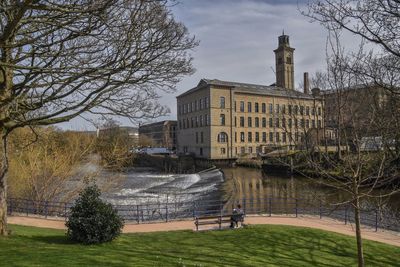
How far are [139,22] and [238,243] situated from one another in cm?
812

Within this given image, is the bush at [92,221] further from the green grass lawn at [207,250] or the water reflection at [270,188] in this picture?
the water reflection at [270,188]

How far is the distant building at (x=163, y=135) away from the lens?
109 m

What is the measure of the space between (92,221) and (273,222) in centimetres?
914

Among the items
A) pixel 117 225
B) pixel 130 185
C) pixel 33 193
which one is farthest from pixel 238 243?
pixel 130 185

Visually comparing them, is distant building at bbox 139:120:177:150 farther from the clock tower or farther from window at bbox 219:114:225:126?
the clock tower

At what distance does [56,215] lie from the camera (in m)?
20.6

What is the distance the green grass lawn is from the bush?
1.12ft

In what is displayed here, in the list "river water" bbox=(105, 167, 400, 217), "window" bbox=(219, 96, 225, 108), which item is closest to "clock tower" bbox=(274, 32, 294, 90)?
"window" bbox=(219, 96, 225, 108)

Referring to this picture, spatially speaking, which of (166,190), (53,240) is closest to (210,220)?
(53,240)

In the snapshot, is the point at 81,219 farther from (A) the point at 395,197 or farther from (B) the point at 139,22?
(A) the point at 395,197

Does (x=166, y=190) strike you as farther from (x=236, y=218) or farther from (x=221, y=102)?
(x=221, y=102)

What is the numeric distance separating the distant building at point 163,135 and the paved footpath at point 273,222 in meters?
81.2

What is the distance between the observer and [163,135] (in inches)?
4604

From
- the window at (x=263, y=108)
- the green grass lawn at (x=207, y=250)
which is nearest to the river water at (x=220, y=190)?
the green grass lawn at (x=207, y=250)
